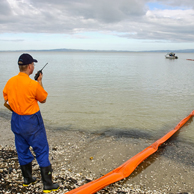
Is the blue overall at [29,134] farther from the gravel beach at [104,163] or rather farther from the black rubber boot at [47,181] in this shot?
the gravel beach at [104,163]

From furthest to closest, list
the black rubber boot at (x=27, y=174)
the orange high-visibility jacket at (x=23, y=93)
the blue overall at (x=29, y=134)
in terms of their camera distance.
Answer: the black rubber boot at (x=27, y=174)
the blue overall at (x=29, y=134)
the orange high-visibility jacket at (x=23, y=93)

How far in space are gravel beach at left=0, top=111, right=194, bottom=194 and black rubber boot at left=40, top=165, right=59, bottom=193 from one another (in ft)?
0.57

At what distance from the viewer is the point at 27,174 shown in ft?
14.8

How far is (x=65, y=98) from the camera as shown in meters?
15.8

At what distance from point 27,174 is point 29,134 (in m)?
1.21

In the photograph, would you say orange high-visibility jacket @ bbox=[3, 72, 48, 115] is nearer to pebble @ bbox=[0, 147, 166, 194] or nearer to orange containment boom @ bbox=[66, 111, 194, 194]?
pebble @ bbox=[0, 147, 166, 194]

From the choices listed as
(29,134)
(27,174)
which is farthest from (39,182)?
(29,134)

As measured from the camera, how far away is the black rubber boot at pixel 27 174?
4441 mm

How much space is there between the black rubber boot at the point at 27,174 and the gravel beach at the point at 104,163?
12 centimetres

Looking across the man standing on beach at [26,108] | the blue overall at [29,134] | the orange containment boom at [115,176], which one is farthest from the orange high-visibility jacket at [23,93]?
the orange containment boom at [115,176]

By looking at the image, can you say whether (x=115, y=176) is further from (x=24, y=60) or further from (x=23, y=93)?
(x=24, y=60)

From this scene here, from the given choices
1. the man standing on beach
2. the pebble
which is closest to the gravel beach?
the pebble

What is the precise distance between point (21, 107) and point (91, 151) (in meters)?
3.66

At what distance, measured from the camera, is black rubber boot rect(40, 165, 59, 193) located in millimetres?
4285
